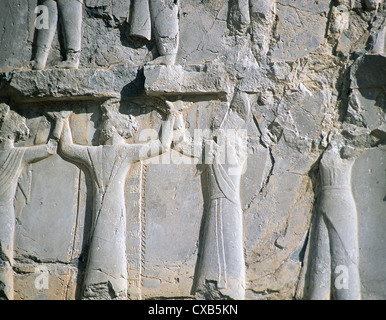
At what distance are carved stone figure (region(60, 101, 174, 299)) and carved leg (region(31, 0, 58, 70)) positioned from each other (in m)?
0.56

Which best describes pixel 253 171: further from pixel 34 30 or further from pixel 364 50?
pixel 34 30

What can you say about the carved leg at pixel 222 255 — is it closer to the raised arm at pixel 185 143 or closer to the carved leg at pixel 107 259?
the raised arm at pixel 185 143

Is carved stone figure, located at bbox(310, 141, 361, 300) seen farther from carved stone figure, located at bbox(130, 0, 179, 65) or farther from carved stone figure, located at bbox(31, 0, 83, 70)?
carved stone figure, located at bbox(31, 0, 83, 70)

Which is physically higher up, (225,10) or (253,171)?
(225,10)

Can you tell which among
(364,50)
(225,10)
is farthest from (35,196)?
(364,50)

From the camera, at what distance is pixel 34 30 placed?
523 cm

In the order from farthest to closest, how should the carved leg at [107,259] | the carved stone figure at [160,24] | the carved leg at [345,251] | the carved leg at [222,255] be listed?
the carved stone figure at [160,24] → the carved leg at [107,259] → the carved leg at [222,255] → the carved leg at [345,251]

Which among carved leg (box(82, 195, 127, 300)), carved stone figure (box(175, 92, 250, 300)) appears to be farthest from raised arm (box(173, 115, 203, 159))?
carved leg (box(82, 195, 127, 300))

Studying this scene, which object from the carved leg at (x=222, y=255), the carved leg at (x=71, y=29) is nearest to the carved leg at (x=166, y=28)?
the carved leg at (x=71, y=29)

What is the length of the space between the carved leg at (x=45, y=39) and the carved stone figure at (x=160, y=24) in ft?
2.28

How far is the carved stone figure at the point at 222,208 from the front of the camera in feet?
15.1

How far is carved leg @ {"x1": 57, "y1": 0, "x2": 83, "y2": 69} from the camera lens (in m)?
5.09

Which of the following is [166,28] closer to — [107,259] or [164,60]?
[164,60]

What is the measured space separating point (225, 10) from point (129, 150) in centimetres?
139
